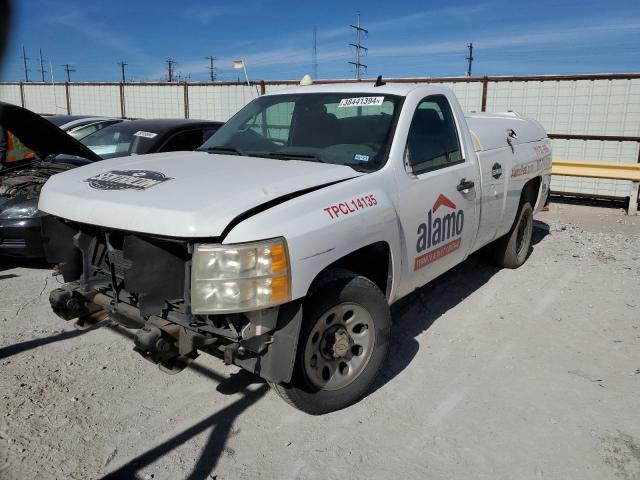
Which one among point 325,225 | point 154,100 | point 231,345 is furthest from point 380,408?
point 154,100

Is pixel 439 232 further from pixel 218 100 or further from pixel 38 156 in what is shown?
pixel 218 100

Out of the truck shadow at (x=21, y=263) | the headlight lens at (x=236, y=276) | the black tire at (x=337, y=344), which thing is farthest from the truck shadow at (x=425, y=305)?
the truck shadow at (x=21, y=263)

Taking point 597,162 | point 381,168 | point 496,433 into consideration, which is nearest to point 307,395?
point 496,433

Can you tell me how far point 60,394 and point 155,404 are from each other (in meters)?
0.62

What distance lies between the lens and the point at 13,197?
18.3ft

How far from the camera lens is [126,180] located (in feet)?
9.98

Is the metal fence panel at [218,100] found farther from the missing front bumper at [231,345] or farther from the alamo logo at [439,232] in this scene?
the missing front bumper at [231,345]

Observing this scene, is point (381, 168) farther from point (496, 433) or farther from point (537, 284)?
point (537, 284)

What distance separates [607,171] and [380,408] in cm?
850

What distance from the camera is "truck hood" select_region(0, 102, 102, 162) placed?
5.32 m

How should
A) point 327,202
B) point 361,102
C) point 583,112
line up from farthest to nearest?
point 583,112 < point 361,102 < point 327,202

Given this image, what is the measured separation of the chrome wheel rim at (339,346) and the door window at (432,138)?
3.74ft

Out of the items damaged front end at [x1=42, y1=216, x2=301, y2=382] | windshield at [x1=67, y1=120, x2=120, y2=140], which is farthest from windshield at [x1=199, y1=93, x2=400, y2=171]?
windshield at [x1=67, y1=120, x2=120, y2=140]

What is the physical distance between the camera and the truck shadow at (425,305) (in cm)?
384
